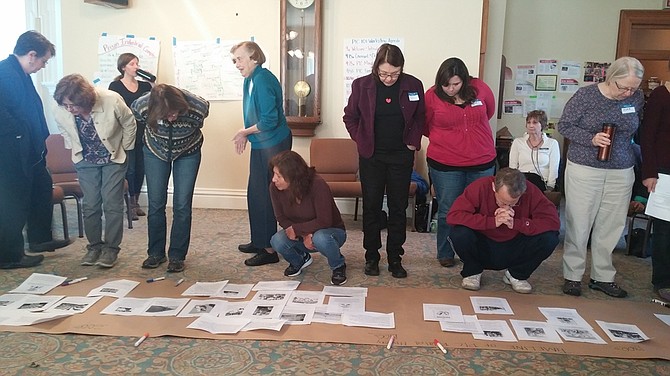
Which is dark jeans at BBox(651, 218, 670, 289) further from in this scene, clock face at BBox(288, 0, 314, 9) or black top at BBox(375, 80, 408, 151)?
clock face at BBox(288, 0, 314, 9)

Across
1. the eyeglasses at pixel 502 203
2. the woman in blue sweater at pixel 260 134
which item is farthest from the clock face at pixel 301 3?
the eyeglasses at pixel 502 203

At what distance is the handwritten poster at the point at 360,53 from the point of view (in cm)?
467

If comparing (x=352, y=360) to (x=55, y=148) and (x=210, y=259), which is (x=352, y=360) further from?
(x=55, y=148)

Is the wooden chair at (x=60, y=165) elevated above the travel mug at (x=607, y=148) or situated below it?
below

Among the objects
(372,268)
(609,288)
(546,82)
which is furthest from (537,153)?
(546,82)

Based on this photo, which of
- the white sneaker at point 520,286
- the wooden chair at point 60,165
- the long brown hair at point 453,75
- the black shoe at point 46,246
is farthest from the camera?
the wooden chair at point 60,165

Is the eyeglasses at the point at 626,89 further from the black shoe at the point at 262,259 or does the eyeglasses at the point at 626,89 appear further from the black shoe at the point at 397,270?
the black shoe at the point at 262,259

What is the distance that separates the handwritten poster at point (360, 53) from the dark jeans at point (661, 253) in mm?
2541

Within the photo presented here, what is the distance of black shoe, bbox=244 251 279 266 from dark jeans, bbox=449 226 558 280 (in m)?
1.16

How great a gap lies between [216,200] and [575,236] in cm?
331

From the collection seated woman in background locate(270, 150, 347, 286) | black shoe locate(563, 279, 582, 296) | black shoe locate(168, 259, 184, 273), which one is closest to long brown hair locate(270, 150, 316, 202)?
seated woman in background locate(270, 150, 347, 286)

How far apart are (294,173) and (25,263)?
71.3 inches

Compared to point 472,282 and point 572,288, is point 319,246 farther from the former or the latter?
point 572,288

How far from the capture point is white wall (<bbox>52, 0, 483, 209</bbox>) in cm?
459
